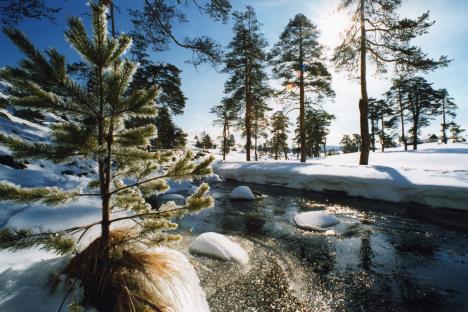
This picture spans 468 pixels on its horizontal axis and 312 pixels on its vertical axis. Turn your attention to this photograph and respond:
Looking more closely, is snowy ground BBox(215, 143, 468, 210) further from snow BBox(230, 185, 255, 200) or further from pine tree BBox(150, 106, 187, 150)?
pine tree BBox(150, 106, 187, 150)

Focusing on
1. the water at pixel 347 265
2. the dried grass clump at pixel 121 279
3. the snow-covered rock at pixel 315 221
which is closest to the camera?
the dried grass clump at pixel 121 279

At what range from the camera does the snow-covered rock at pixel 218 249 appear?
13.6 feet

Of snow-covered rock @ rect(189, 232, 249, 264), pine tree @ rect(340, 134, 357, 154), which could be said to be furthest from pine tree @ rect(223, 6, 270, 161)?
pine tree @ rect(340, 134, 357, 154)

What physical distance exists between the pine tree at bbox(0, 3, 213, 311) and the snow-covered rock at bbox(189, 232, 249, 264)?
1902 mm

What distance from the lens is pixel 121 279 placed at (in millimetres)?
2223

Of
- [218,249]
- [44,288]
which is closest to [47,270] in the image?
[44,288]

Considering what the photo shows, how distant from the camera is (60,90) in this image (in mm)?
2162

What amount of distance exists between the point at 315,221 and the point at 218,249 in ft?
10.3

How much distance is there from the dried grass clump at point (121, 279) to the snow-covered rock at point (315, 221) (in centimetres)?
440

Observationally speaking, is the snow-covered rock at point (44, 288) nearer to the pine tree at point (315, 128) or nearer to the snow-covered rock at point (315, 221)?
the snow-covered rock at point (315, 221)

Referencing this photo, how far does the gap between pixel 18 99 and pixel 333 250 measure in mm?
5227

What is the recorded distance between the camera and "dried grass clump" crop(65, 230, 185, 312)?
→ 207 cm

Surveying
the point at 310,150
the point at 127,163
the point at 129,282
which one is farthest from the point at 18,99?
the point at 310,150

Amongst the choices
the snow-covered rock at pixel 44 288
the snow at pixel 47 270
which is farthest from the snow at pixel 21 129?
the snow-covered rock at pixel 44 288
